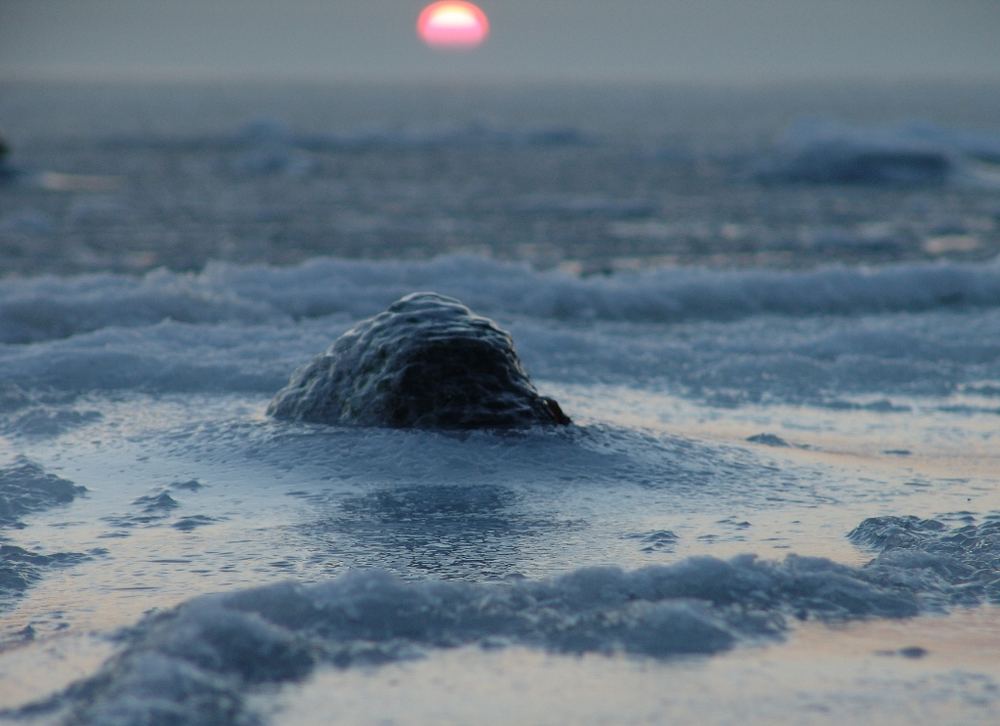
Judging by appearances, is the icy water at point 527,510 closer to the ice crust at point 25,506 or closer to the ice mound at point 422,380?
the ice crust at point 25,506

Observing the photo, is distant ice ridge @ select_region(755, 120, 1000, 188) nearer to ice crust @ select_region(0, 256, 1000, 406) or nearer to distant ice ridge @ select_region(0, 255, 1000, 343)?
distant ice ridge @ select_region(0, 255, 1000, 343)

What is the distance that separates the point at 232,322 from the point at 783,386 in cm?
425

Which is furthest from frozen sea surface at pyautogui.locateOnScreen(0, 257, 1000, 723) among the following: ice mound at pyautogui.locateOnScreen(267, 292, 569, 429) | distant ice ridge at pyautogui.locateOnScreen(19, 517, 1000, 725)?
ice mound at pyautogui.locateOnScreen(267, 292, 569, 429)

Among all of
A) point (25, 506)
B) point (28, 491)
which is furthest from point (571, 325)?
point (25, 506)

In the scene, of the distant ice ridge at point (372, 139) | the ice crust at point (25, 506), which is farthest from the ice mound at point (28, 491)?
the distant ice ridge at point (372, 139)

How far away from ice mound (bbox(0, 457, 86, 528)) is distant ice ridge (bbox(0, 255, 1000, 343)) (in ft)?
14.1

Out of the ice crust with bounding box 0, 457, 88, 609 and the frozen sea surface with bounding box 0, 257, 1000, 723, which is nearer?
the frozen sea surface with bounding box 0, 257, 1000, 723

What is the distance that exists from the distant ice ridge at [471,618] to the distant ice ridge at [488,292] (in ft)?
19.8

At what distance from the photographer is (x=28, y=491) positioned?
15.3 feet

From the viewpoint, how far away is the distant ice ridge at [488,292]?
9.38 m

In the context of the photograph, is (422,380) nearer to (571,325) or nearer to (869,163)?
(571,325)

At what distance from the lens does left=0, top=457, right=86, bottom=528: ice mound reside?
4.45m

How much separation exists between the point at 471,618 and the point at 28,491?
7.19 ft

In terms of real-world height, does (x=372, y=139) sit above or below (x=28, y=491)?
above
